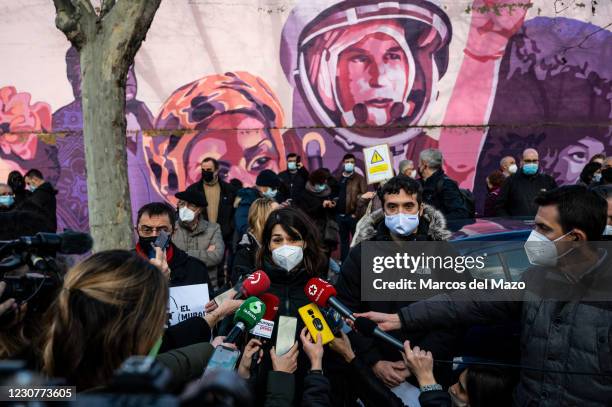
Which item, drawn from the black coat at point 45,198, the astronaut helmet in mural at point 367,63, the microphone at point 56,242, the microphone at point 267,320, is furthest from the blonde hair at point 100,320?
the astronaut helmet in mural at point 367,63

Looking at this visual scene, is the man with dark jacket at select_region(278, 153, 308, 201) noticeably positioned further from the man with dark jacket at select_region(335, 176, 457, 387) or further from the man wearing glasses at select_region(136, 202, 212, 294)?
the man with dark jacket at select_region(335, 176, 457, 387)

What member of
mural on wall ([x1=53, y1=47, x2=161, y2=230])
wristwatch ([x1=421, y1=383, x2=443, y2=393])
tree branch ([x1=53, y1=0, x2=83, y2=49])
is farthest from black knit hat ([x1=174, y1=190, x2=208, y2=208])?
mural on wall ([x1=53, y1=47, x2=161, y2=230])

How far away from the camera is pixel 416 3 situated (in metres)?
12.9

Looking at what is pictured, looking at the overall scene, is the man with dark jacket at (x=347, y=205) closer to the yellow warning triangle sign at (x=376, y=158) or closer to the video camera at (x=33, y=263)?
the yellow warning triangle sign at (x=376, y=158)

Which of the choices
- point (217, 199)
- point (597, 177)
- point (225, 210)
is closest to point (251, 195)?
point (225, 210)

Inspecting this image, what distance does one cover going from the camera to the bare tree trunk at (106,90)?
220 inches

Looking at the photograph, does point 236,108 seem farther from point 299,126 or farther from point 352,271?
point 352,271

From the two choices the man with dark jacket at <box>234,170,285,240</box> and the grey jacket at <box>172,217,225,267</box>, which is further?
the man with dark jacket at <box>234,170,285,240</box>

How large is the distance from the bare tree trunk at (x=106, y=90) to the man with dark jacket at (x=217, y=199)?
9.49 ft

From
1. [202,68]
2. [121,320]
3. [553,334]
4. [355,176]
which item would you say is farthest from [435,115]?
[121,320]

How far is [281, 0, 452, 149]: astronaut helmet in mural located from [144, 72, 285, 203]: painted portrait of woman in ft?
2.94

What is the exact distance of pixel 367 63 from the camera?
12820 mm

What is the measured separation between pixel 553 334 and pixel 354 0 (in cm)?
1127

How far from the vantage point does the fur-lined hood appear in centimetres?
407
